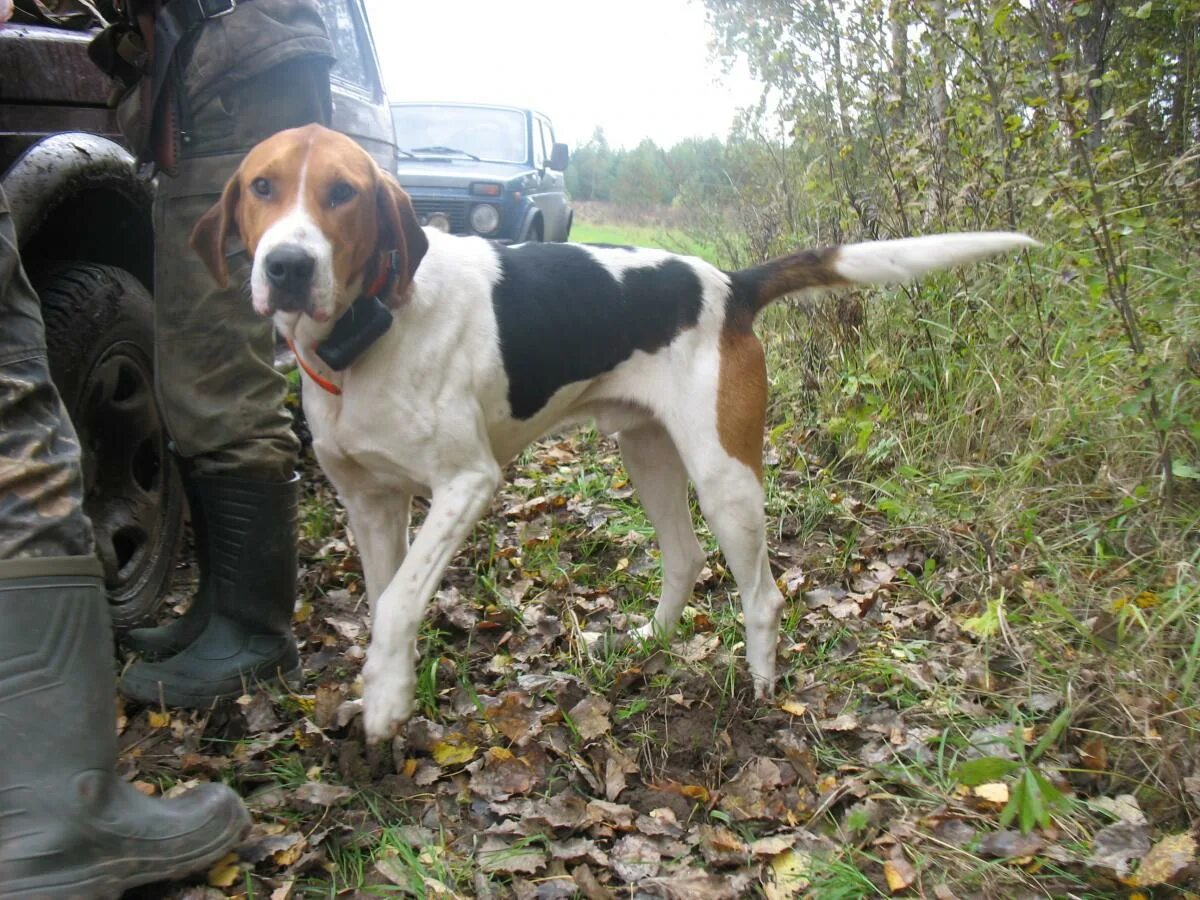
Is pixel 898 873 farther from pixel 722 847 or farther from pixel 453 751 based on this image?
pixel 453 751

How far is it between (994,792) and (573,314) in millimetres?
1595

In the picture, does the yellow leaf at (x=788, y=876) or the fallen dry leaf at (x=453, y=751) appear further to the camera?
the fallen dry leaf at (x=453, y=751)

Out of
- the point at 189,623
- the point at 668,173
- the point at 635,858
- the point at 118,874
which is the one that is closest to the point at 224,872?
the point at 118,874

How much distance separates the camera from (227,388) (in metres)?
2.80

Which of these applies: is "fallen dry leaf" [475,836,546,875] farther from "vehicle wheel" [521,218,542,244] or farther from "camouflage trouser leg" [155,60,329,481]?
"vehicle wheel" [521,218,542,244]

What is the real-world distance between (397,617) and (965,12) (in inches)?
128

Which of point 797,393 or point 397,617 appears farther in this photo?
point 797,393

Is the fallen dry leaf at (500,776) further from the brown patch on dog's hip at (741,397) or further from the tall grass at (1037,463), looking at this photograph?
the tall grass at (1037,463)

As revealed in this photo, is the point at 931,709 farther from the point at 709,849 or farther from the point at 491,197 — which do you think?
the point at 491,197

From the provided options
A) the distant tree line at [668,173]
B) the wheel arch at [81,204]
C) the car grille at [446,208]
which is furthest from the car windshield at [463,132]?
the wheel arch at [81,204]

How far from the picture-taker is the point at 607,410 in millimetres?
3117

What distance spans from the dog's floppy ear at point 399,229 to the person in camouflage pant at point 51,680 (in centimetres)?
80

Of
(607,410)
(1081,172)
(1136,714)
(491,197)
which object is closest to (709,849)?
(1136,714)

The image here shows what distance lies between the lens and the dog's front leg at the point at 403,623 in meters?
2.46
